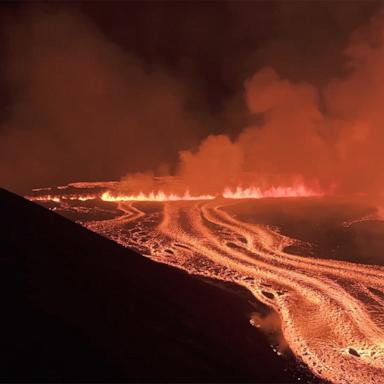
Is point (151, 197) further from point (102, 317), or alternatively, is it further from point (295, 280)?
point (102, 317)

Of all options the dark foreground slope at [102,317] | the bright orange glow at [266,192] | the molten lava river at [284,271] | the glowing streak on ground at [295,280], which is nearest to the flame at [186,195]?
the bright orange glow at [266,192]

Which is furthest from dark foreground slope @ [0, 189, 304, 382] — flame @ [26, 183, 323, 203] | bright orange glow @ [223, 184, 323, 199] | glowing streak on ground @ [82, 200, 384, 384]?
bright orange glow @ [223, 184, 323, 199]

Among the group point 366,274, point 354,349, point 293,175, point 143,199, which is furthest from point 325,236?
point 293,175

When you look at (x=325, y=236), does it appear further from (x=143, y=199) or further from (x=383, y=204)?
(x=143, y=199)

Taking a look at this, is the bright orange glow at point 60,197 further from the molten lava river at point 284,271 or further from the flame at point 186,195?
the molten lava river at point 284,271

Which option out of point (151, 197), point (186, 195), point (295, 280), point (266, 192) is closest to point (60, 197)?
point (151, 197)
